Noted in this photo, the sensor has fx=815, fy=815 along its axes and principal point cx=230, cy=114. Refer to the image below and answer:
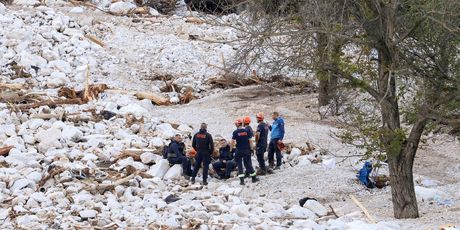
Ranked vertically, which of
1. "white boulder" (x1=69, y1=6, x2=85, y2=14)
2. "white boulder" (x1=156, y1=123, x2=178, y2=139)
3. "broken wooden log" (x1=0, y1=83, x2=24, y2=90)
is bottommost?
"broken wooden log" (x1=0, y1=83, x2=24, y2=90)

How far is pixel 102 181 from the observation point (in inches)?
577

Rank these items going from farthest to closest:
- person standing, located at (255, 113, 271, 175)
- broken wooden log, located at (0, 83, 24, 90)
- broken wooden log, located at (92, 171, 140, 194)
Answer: broken wooden log, located at (0, 83, 24, 90)
person standing, located at (255, 113, 271, 175)
broken wooden log, located at (92, 171, 140, 194)

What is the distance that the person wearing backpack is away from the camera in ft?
50.2

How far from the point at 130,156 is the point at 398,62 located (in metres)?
6.11

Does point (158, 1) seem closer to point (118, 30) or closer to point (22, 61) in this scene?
point (118, 30)

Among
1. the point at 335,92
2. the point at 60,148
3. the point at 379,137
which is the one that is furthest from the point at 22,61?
the point at 379,137

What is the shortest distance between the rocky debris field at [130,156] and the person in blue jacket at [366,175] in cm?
15

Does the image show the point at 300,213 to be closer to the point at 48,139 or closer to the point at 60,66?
the point at 48,139

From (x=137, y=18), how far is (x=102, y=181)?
629 inches

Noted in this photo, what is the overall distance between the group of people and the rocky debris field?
256mm

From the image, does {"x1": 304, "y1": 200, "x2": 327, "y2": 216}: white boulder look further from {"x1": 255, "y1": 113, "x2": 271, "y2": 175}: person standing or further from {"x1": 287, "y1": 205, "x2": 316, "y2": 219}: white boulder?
{"x1": 255, "y1": 113, "x2": 271, "y2": 175}: person standing

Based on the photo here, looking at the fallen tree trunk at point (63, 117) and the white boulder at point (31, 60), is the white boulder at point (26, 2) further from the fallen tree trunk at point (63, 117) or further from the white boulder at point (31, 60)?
the fallen tree trunk at point (63, 117)

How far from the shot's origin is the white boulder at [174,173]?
15.1 metres

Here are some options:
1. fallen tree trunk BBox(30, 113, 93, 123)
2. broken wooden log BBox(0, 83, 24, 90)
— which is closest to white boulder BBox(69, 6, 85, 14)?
broken wooden log BBox(0, 83, 24, 90)
